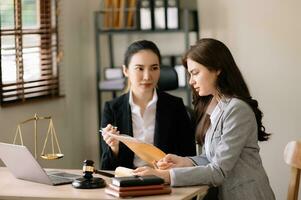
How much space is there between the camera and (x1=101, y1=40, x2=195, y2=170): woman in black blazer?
3.26 metres

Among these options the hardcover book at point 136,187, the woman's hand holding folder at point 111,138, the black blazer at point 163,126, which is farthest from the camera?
the black blazer at point 163,126

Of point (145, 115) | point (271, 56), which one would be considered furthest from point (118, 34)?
point (145, 115)

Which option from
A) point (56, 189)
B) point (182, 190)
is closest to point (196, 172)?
point (182, 190)

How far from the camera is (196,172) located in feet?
8.80

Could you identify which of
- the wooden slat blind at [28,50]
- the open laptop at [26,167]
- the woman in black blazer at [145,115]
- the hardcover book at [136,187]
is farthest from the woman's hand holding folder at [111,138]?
the wooden slat blind at [28,50]

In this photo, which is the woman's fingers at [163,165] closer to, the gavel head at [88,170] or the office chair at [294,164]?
the gavel head at [88,170]

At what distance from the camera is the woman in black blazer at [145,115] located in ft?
10.7

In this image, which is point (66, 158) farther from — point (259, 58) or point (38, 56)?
point (259, 58)

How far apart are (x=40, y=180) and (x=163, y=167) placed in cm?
53

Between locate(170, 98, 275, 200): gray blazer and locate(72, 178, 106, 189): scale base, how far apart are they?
302 mm

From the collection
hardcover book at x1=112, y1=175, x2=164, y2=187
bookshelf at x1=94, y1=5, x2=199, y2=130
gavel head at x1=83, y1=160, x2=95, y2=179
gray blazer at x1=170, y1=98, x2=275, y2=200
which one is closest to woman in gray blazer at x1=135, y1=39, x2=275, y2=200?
gray blazer at x1=170, y1=98, x2=275, y2=200

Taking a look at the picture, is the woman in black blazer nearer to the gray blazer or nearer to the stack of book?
the gray blazer

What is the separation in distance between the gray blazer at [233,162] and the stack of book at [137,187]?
0.40 ft

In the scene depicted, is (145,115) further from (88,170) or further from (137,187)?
(137,187)
